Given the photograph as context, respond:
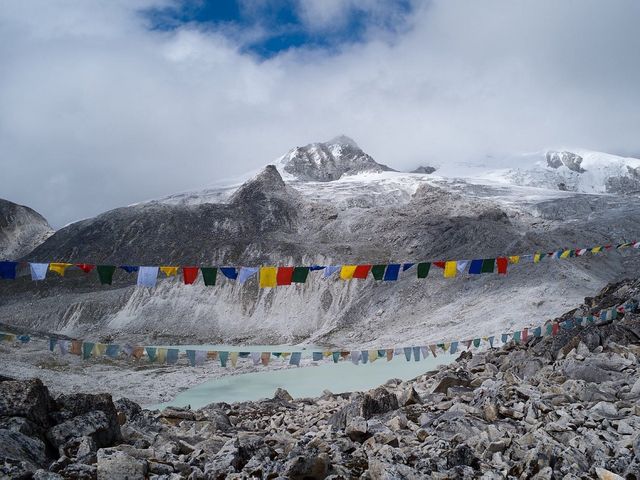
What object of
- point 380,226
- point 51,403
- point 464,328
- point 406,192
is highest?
point 406,192

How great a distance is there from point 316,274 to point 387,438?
5150cm

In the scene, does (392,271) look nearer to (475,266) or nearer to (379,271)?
(379,271)

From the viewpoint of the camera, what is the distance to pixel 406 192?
13112cm

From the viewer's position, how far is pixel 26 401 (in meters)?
7.63

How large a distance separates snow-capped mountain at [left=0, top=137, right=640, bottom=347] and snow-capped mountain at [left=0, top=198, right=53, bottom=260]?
2078cm

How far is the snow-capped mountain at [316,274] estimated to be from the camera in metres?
45.7

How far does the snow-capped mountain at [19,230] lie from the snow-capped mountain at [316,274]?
818 inches

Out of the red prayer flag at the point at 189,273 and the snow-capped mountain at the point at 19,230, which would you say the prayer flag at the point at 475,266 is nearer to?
the red prayer flag at the point at 189,273

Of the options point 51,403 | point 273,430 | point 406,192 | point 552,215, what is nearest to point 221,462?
point 51,403

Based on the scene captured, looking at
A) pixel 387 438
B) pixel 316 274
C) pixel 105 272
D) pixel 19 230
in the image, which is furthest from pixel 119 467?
pixel 19 230

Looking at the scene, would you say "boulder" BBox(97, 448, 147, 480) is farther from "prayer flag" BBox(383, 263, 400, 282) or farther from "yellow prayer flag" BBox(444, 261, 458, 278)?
"yellow prayer flag" BBox(444, 261, 458, 278)

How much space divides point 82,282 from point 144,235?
14.5 metres

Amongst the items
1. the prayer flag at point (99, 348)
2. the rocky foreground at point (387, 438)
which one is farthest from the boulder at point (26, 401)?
the prayer flag at point (99, 348)

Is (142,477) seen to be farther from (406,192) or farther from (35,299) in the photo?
(406,192)
